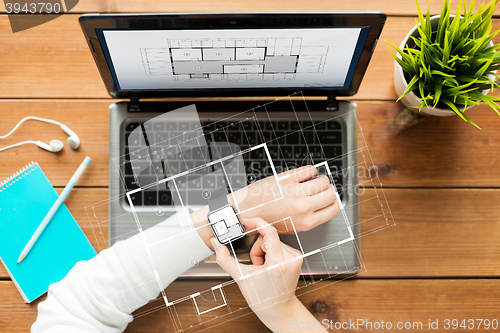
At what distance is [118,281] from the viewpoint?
0.59 metres

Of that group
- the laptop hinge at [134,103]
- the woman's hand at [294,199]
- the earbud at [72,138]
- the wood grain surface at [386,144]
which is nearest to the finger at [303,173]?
the woman's hand at [294,199]

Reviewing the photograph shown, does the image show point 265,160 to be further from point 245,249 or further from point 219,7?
point 219,7

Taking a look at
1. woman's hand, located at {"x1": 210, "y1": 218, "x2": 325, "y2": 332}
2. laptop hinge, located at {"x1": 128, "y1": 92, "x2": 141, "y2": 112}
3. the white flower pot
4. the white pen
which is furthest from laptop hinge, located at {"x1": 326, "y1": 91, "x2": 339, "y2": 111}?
the white pen

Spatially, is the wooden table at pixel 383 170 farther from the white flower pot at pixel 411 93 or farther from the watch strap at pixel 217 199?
the watch strap at pixel 217 199

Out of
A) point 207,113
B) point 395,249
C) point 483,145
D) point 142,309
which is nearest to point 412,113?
point 483,145

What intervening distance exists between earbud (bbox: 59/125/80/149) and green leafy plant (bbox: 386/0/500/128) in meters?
0.58

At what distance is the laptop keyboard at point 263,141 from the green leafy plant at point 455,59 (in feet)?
0.53

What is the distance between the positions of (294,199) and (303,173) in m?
0.05

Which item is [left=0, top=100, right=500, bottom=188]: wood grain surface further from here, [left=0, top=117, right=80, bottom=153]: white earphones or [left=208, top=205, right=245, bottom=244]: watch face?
[left=208, top=205, right=245, bottom=244]: watch face

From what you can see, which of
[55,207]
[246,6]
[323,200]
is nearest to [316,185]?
[323,200]

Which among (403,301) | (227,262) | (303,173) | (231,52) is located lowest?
(403,301)

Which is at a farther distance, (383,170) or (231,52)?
(383,170)

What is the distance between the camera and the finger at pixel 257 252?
1.95ft

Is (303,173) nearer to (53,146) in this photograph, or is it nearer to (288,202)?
(288,202)
